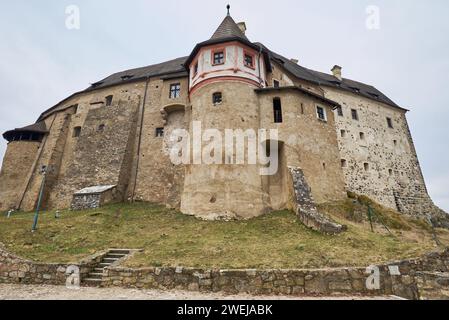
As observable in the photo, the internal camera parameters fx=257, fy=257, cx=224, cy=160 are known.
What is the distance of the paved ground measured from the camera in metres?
6.93

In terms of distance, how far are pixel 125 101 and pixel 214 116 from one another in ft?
44.3

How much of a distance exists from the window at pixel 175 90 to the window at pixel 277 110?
29.8 ft

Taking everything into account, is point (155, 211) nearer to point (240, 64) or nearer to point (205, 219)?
point (205, 219)

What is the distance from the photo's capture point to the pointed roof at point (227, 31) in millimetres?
18797

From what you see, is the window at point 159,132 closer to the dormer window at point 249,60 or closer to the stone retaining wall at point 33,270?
the dormer window at point 249,60

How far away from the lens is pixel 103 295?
729 cm

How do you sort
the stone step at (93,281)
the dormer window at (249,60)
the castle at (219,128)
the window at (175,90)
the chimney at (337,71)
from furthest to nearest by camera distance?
the chimney at (337,71) → the window at (175,90) → the dormer window at (249,60) → the castle at (219,128) → the stone step at (93,281)

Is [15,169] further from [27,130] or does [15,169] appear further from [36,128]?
[36,128]

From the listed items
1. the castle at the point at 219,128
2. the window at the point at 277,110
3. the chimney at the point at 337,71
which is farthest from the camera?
the chimney at the point at 337,71

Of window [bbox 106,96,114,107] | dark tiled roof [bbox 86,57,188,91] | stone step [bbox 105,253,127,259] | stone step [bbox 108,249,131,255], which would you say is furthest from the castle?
stone step [bbox 105,253,127,259]

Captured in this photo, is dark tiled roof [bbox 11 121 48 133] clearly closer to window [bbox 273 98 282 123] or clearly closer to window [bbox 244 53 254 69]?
window [bbox 244 53 254 69]

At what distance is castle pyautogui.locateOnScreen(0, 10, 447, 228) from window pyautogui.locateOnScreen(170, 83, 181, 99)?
0.34ft

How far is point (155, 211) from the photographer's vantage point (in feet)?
59.6

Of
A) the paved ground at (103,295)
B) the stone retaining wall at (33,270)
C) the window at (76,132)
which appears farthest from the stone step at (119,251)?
the window at (76,132)
